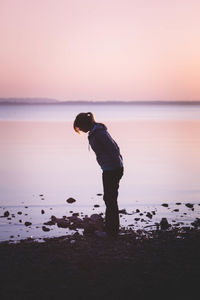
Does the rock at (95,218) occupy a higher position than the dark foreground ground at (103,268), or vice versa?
the rock at (95,218)

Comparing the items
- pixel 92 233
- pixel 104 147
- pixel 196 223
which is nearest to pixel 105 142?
pixel 104 147

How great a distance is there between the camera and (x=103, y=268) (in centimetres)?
719

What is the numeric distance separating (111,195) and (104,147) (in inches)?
36.4

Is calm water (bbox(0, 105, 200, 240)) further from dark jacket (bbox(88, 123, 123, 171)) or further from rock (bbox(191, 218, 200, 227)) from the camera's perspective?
dark jacket (bbox(88, 123, 123, 171))

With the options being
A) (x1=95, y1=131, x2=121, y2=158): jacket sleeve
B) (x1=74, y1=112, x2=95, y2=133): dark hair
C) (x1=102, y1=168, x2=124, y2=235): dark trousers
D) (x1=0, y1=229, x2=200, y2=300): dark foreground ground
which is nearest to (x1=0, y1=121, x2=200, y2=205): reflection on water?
(x1=102, y1=168, x2=124, y2=235): dark trousers

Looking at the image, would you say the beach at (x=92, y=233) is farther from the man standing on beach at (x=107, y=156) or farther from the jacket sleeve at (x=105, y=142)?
the jacket sleeve at (x=105, y=142)

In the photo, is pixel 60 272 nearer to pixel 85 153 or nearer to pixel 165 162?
pixel 165 162

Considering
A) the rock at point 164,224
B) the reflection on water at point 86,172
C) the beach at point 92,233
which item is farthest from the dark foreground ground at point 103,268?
the reflection on water at point 86,172

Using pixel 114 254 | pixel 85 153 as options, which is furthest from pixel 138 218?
pixel 85 153

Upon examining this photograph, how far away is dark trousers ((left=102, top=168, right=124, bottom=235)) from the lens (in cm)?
914

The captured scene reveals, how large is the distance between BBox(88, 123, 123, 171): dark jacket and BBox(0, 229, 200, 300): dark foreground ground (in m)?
1.33

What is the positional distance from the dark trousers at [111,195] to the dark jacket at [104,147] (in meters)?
0.14

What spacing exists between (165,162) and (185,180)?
5.01m

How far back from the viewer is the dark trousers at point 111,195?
9141 mm
